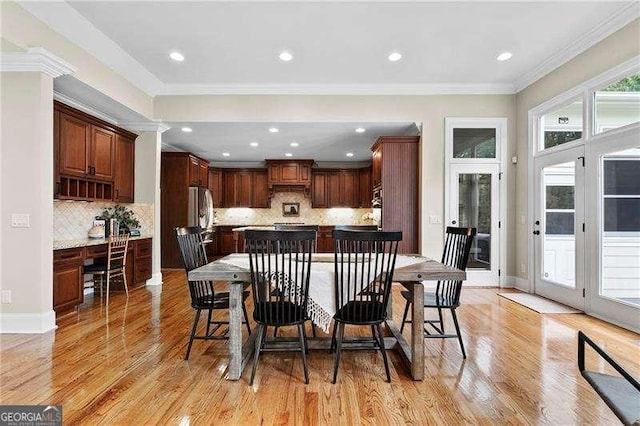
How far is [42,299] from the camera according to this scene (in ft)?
→ 10.4

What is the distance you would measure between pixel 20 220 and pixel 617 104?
6196 mm

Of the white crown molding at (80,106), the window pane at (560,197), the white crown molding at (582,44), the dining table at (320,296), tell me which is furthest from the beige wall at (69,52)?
the window pane at (560,197)

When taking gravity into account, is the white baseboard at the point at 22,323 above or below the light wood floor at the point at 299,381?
above

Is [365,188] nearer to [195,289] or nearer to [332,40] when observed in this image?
[332,40]

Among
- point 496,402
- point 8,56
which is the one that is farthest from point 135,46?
point 496,402

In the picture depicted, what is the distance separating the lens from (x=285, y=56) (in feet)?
13.5

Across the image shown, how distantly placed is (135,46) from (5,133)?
1672mm

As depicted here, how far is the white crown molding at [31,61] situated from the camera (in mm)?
3027

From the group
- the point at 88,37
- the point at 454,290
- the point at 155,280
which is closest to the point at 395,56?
the point at 454,290

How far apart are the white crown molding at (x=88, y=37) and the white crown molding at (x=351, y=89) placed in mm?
627

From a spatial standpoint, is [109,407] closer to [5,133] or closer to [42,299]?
[42,299]

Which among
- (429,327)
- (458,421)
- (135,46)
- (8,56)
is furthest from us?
(135,46)

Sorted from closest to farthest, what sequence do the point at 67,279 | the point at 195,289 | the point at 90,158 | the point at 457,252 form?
1. the point at 195,289
2. the point at 457,252
3. the point at 67,279
4. the point at 90,158

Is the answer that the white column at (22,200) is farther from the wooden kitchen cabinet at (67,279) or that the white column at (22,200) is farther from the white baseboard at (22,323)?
the wooden kitchen cabinet at (67,279)
